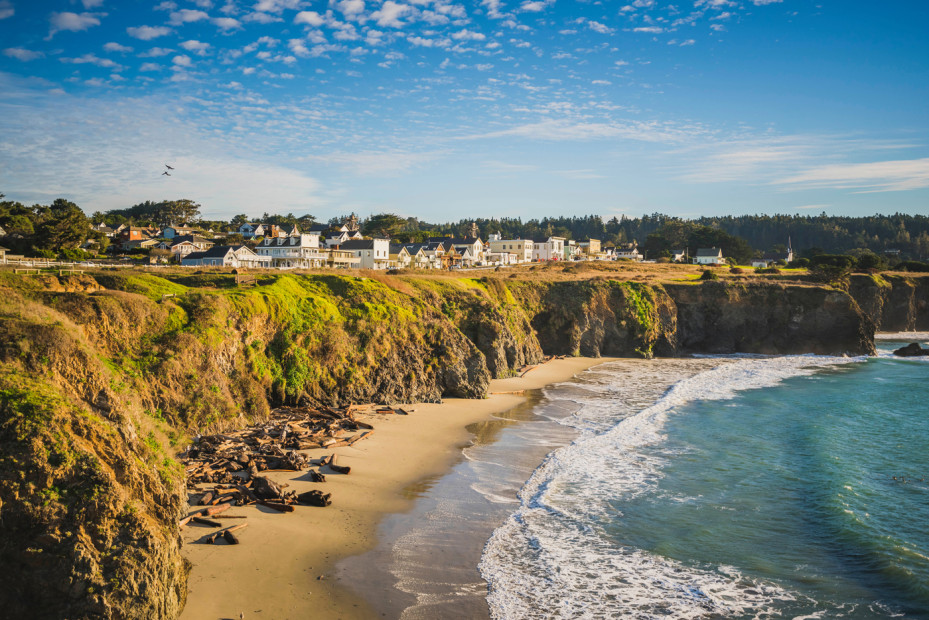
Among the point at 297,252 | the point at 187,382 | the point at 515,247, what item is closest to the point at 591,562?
the point at 187,382

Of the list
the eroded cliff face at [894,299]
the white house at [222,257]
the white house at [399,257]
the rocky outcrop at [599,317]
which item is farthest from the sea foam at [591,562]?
the eroded cliff face at [894,299]

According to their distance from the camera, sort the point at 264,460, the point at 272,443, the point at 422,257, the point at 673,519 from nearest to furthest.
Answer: the point at 673,519 → the point at 264,460 → the point at 272,443 → the point at 422,257

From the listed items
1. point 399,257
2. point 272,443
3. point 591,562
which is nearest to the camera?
point 591,562

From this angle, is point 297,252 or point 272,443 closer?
point 272,443

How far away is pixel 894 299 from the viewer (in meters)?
79.1

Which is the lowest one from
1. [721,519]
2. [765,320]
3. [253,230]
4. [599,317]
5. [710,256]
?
[721,519]

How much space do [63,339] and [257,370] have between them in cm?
1055

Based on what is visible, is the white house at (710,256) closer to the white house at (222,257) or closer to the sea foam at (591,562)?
the white house at (222,257)

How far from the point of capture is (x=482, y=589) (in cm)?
1195

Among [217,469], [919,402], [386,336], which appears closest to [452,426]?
[386,336]

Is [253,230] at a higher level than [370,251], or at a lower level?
higher

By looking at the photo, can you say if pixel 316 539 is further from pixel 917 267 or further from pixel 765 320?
pixel 917 267

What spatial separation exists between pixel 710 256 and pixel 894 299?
47.3 metres

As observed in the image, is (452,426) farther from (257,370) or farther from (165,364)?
(165,364)
